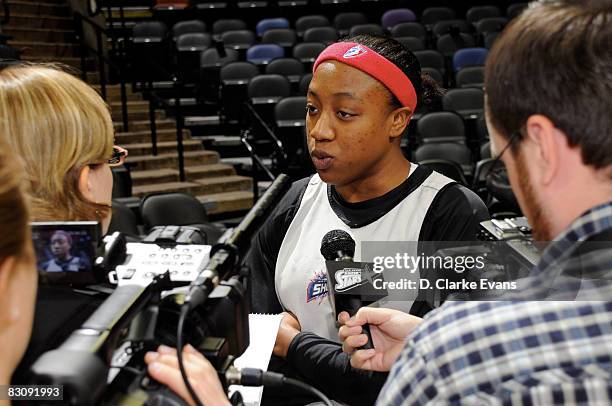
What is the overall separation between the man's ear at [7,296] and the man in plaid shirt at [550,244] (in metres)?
0.45

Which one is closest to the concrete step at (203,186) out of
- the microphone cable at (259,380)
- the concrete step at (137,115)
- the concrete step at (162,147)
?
the concrete step at (162,147)

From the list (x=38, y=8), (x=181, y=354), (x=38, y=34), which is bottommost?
(x=38, y=34)

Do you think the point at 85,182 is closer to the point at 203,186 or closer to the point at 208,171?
the point at 203,186

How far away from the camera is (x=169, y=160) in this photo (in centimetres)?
708

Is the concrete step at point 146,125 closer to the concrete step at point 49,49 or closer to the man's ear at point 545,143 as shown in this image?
the concrete step at point 49,49

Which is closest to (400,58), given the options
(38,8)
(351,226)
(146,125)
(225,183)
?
(351,226)

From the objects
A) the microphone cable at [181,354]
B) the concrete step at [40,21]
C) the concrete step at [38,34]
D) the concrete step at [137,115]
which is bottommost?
the concrete step at [137,115]

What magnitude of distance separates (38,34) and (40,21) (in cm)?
27

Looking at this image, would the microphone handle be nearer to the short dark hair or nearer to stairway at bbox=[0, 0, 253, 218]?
the short dark hair

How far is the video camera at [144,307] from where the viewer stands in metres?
0.69

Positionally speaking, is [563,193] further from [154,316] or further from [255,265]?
[255,265]

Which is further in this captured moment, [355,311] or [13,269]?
[355,311]

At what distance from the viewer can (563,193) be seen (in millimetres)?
789

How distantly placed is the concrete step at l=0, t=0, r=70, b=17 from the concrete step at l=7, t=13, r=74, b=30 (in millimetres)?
98
